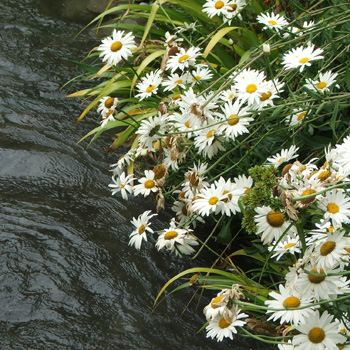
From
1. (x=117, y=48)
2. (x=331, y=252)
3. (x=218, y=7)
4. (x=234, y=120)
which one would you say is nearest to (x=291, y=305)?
(x=331, y=252)

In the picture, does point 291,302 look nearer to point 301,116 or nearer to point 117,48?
point 301,116

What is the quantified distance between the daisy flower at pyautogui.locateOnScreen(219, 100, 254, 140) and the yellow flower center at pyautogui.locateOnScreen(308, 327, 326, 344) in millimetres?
848

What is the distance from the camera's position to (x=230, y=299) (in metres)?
1.61

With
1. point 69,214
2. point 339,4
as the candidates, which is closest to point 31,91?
point 69,214

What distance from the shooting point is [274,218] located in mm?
1667

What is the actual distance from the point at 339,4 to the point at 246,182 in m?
1.03

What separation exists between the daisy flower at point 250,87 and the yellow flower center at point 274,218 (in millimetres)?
648

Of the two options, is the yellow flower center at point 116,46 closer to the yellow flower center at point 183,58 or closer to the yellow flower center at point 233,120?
the yellow flower center at point 183,58

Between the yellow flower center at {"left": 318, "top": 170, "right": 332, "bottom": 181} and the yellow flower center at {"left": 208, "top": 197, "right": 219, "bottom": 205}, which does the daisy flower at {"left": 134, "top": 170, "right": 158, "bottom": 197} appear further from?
the yellow flower center at {"left": 318, "top": 170, "right": 332, "bottom": 181}

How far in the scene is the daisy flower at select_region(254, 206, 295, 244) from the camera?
1.65 metres

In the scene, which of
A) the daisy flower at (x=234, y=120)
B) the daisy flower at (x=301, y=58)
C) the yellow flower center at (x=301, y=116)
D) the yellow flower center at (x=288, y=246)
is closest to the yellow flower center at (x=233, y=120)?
the daisy flower at (x=234, y=120)

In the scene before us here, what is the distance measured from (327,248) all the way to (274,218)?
0.17m

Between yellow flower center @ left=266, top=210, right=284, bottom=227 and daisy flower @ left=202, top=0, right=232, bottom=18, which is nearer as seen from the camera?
yellow flower center @ left=266, top=210, right=284, bottom=227

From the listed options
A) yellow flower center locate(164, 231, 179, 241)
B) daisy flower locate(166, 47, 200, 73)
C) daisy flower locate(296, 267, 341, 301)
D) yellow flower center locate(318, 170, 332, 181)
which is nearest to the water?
yellow flower center locate(164, 231, 179, 241)
